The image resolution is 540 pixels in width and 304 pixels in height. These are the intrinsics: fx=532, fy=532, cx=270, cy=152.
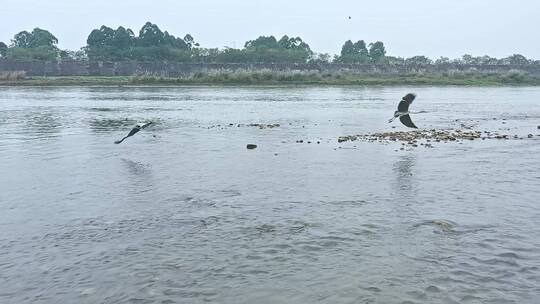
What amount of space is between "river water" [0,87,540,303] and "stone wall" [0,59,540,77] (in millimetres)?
81246

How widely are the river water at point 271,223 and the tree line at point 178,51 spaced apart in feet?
333

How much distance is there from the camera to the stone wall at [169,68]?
100 m

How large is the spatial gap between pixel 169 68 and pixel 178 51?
1169 inches

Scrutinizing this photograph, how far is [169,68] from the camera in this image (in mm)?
102125

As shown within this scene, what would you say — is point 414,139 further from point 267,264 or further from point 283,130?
point 267,264

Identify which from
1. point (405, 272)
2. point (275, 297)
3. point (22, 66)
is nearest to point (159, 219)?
point (275, 297)

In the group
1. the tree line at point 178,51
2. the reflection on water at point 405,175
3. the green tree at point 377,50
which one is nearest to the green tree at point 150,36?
the tree line at point 178,51

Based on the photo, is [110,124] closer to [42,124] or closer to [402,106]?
[42,124]

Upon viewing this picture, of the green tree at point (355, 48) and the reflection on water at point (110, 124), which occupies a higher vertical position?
the green tree at point (355, 48)

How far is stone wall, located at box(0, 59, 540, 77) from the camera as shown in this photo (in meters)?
100

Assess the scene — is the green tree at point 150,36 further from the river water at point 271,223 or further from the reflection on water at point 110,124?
the river water at point 271,223

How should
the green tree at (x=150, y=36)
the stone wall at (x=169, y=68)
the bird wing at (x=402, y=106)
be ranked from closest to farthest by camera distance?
the bird wing at (x=402, y=106)
the stone wall at (x=169, y=68)
the green tree at (x=150, y=36)

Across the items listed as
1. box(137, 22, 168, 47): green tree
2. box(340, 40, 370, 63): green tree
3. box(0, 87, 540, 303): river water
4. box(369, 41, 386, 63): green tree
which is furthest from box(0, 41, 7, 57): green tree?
box(0, 87, 540, 303): river water

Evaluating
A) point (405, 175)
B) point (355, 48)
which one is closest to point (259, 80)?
point (405, 175)
